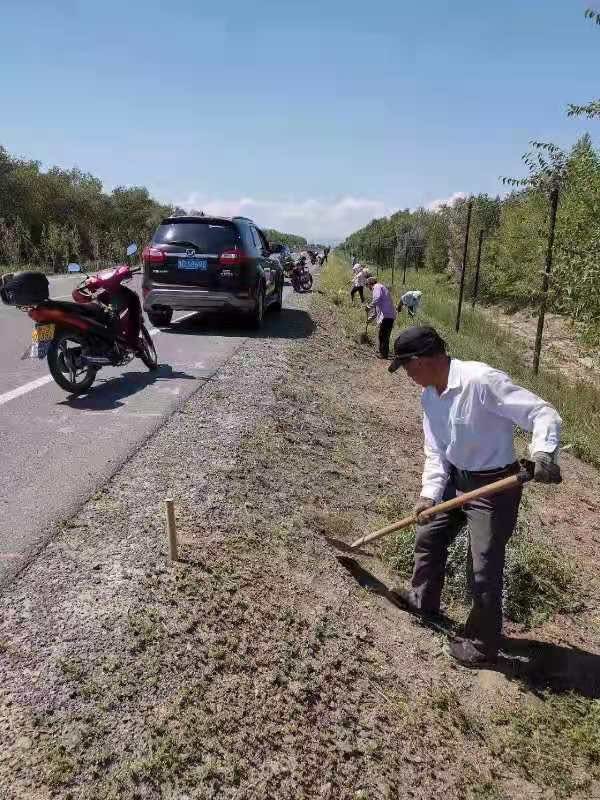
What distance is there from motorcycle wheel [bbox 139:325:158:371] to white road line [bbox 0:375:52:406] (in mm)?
1063

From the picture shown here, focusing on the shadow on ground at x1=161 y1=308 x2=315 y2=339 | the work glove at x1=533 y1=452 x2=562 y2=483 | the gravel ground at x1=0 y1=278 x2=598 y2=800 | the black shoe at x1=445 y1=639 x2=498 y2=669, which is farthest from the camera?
the shadow on ground at x1=161 y1=308 x2=315 y2=339

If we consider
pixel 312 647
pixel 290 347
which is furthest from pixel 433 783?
pixel 290 347

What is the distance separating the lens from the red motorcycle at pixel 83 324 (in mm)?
5914

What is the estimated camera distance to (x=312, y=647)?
3.02 m

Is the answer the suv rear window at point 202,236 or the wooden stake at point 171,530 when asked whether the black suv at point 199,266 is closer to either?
the suv rear window at point 202,236

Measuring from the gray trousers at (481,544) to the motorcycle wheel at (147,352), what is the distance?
4.53 meters

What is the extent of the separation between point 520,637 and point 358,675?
154 centimetres

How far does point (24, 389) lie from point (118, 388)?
94cm

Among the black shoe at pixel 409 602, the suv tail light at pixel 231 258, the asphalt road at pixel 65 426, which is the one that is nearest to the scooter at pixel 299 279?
the suv tail light at pixel 231 258

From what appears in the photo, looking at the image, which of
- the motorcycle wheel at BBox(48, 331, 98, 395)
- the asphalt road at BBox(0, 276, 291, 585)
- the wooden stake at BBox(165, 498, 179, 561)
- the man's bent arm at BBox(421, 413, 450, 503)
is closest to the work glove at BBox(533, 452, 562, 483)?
the man's bent arm at BBox(421, 413, 450, 503)

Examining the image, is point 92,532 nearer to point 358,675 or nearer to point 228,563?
point 228,563

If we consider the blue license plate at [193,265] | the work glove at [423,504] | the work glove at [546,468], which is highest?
the blue license plate at [193,265]

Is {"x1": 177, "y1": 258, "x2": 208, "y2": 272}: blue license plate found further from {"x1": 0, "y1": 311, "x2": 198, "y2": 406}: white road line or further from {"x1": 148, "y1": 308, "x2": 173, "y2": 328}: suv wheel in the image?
{"x1": 0, "y1": 311, "x2": 198, "y2": 406}: white road line

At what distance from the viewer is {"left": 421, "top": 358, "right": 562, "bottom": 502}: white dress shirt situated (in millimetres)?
3014
